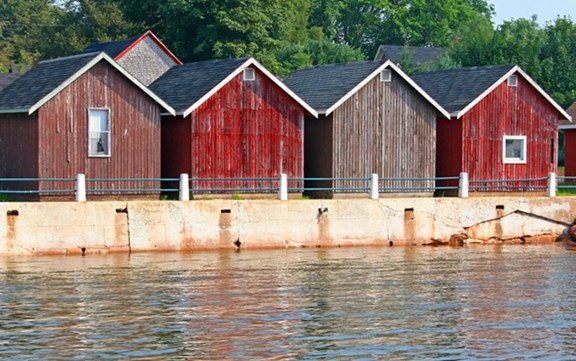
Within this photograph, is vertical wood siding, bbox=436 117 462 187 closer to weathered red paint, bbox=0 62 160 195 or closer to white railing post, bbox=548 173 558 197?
white railing post, bbox=548 173 558 197

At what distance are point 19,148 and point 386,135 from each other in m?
13.1

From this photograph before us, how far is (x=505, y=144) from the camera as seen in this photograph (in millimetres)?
49812

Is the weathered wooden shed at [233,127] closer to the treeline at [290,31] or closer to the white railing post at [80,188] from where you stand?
the white railing post at [80,188]

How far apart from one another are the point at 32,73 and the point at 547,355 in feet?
81.1

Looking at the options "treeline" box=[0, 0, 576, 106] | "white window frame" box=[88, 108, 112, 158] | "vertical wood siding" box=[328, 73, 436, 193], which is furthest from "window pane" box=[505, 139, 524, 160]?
"treeline" box=[0, 0, 576, 106]

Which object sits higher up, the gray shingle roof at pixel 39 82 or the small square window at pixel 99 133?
the gray shingle roof at pixel 39 82

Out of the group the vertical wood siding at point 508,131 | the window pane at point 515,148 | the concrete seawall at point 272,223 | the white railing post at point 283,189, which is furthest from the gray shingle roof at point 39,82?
the window pane at point 515,148

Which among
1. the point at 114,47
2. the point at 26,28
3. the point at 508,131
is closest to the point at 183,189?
the point at 508,131

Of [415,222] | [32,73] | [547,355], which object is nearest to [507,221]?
[415,222]

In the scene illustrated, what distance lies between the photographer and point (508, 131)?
49.7 m

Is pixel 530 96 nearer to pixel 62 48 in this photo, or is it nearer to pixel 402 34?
pixel 62 48

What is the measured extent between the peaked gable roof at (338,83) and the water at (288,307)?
7787mm

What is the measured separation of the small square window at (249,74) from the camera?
144ft

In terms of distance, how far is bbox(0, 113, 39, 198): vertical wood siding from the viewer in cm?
4056
